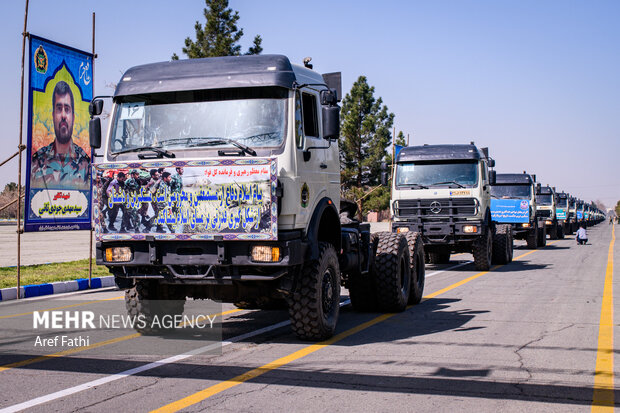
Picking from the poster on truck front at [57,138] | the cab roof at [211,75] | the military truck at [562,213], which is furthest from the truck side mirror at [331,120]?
the military truck at [562,213]

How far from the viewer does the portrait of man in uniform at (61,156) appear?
499 inches

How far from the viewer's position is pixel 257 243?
22.6ft

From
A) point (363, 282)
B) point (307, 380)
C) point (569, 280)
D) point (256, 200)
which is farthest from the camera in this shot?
point (569, 280)

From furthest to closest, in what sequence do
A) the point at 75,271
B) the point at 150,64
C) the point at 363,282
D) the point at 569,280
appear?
the point at 75,271
the point at 569,280
the point at 363,282
the point at 150,64

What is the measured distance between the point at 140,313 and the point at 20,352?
142 cm

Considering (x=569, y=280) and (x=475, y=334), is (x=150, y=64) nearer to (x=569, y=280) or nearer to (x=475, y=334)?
(x=475, y=334)

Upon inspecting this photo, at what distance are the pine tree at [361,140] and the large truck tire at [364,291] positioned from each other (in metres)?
51.5

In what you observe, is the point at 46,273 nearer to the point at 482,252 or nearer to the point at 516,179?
the point at 482,252

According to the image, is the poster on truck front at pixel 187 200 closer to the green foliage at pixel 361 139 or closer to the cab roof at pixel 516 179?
the cab roof at pixel 516 179

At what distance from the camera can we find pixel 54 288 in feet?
43.7

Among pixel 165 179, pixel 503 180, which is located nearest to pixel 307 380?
pixel 165 179

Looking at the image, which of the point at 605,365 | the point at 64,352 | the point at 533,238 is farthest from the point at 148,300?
the point at 533,238

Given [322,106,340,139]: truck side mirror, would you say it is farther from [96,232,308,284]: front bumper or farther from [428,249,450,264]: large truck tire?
[428,249,450,264]: large truck tire

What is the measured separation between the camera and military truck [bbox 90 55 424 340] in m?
6.90
